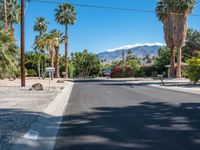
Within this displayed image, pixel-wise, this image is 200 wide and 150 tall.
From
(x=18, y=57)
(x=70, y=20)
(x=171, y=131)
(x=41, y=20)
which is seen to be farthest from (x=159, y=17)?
(x=171, y=131)

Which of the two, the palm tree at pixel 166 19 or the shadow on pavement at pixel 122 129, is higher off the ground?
the palm tree at pixel 166 19

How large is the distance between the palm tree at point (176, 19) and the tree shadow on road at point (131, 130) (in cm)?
4984

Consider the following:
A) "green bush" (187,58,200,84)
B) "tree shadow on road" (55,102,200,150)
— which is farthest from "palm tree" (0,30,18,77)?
"tree shadow on road" (55,102,200,150)

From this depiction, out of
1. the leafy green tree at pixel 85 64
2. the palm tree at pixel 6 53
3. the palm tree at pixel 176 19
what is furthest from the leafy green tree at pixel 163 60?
the palm tree at pixel 6 53

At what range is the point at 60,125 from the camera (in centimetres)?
1295

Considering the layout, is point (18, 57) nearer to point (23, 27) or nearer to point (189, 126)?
point (23, 27)

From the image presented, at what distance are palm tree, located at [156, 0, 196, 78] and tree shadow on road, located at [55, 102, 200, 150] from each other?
49.8 m

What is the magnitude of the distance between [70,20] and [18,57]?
39.0 m

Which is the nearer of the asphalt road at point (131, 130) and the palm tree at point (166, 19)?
the asphalt road at point (131, 130)

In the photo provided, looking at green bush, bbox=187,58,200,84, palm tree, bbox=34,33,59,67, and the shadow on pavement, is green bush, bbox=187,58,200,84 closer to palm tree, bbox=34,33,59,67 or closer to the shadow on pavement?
the shadow on pavement

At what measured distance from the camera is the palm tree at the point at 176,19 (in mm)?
63700

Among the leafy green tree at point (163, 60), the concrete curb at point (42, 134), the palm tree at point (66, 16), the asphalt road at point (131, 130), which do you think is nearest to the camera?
the asphalt road at point (131, 130)

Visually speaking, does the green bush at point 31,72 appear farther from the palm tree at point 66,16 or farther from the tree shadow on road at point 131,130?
the tree shadow on road at point 131,130

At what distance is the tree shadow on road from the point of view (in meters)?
9.21
